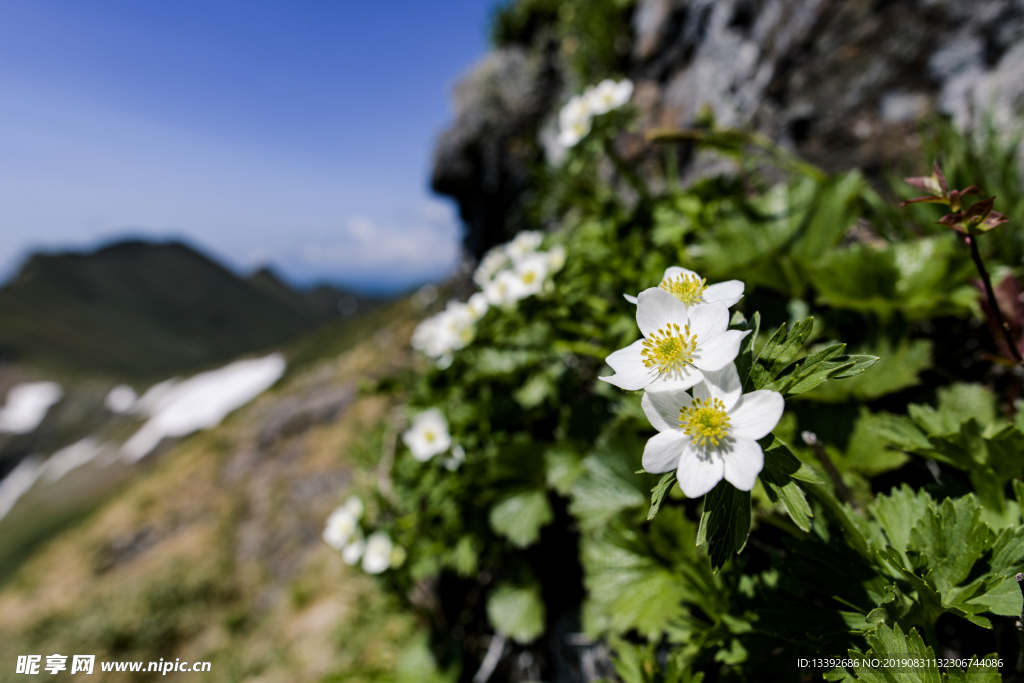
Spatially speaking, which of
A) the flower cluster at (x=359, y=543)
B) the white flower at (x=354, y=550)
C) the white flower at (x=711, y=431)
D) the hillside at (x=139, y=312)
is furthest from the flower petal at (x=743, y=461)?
the hillside at (x=139, y=312)

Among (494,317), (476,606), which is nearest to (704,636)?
(494,317)

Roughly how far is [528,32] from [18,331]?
5357cm

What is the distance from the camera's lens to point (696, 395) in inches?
27.3

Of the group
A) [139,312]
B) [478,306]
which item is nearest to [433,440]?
[478,306]

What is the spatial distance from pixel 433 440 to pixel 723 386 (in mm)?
1344

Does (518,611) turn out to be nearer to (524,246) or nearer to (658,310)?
(524,246)

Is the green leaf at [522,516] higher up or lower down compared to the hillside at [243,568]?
higher up

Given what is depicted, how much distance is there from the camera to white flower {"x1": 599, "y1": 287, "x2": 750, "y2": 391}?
26.6 inches

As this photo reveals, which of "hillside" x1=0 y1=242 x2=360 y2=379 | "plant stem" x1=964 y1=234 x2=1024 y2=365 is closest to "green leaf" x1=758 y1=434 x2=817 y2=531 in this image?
"plant stem" x1=964 y1=234 x2=1024 y2=365

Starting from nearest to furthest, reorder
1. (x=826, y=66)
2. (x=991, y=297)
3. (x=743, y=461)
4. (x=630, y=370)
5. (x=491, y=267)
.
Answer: (x=743, y=461) < (x=630, y=370) < (x=991, y=297) < (x=491, y=267) < (x=826, y=66)

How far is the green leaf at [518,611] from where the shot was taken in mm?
1803

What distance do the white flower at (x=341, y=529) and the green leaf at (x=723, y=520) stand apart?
170cm

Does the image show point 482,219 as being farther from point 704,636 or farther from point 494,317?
point 704,636

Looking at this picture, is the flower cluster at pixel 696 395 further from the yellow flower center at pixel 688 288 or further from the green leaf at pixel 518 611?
the green leaf at pixel 518 611
